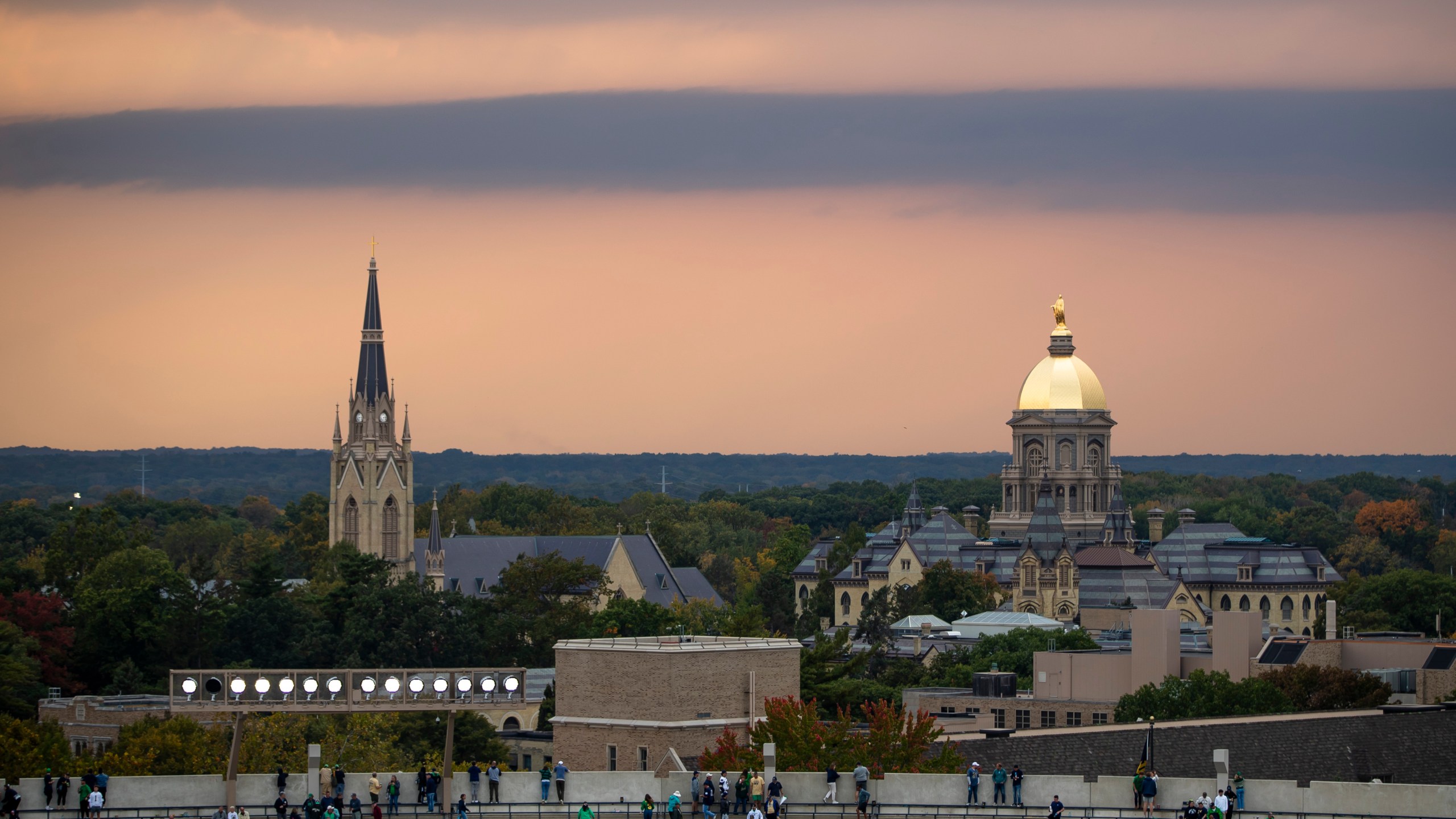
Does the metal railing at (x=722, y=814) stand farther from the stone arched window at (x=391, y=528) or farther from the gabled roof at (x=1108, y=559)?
the stone arched window at (x=391, y=528)

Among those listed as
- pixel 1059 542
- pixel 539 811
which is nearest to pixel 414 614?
pixel 1059 542

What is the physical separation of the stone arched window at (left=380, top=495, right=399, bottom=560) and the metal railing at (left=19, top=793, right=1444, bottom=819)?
13694cm

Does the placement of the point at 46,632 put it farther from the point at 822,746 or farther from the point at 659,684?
the point at 822,746

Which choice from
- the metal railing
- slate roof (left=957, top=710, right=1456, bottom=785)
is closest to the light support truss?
the metal railing

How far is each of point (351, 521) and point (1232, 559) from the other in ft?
218

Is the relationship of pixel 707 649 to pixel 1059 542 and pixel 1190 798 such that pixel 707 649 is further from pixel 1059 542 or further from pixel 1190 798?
pixel 1059 542

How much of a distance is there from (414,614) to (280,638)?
23.7 feet

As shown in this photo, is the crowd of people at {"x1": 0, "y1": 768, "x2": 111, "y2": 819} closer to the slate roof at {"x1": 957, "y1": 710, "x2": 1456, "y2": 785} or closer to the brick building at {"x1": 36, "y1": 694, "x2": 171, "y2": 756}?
the slate roof at {"x1": 957, "y1": 710, "x2": 1456, "y2": 785}

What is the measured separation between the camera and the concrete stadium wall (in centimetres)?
6022

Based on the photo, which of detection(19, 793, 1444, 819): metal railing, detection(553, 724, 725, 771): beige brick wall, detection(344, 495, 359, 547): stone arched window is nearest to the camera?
detection(19, 793, 1444, 819): metal railing

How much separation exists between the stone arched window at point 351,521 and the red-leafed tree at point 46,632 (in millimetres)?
67240

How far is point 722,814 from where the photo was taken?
6050 cm

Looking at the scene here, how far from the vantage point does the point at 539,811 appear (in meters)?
61.4

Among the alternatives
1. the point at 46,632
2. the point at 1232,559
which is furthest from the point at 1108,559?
the point at 46,632
